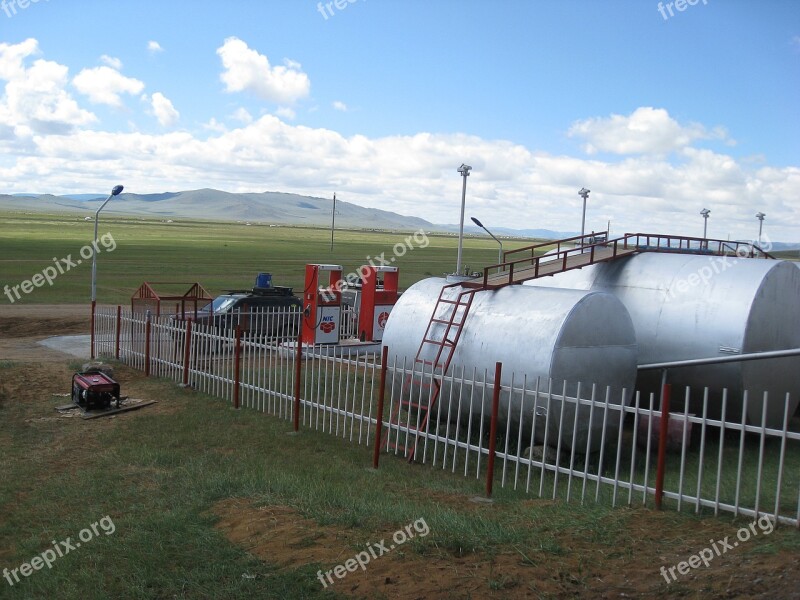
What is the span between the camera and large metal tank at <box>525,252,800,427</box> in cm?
1280

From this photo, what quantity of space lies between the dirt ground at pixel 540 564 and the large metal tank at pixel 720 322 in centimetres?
602

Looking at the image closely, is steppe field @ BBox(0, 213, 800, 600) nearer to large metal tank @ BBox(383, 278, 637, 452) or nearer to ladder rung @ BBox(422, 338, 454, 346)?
large metal tank @ BBox(383, 278, 637, 452)

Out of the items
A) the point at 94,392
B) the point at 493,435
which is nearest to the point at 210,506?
the point at 493,435

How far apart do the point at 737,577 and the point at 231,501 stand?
206 inches

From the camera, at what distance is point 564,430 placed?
11422 millimetres

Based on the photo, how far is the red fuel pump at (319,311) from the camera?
73.8ft

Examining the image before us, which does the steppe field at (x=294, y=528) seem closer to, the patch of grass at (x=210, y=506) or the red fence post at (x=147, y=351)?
the patch of grass at (x=210, y=506)

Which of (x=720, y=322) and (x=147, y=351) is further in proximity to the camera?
(x=147, y=351)

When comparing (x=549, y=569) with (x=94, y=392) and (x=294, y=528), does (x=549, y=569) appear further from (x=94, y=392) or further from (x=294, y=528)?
(x=94, y=392)

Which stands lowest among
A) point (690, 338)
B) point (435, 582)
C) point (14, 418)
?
point (14, 418)

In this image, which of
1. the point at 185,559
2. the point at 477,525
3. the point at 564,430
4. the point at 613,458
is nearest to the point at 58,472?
the point at 185,559

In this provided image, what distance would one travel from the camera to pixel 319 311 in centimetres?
2266

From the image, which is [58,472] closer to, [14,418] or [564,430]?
[14,418]

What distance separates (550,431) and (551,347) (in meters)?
1.25
